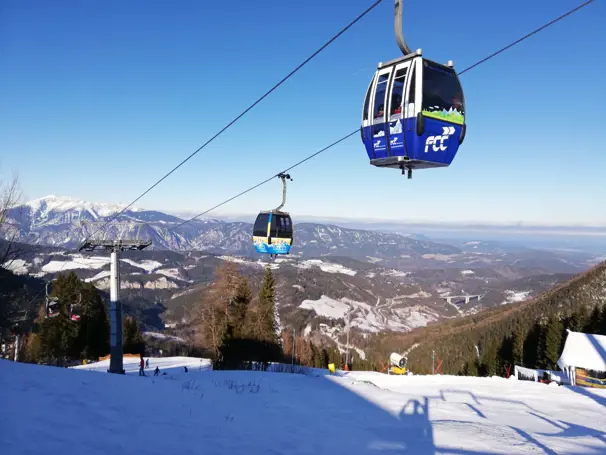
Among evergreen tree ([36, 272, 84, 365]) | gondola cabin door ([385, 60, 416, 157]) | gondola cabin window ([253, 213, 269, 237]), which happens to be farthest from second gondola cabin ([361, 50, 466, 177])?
evergreen tree ([36, 272, 84, 365])

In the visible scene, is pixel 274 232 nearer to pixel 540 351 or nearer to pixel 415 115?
pixel 415 115

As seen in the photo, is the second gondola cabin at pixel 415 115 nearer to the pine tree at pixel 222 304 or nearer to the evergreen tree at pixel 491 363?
the pine tree at pixel 222 304

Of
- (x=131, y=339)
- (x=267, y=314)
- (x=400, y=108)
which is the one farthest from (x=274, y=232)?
(x=131, y=339)

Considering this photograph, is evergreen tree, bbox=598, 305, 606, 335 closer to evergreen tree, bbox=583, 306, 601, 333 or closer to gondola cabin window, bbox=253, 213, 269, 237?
evergreen tree, bbox=583, 306, 601, 333

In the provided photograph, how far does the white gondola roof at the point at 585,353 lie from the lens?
111ft

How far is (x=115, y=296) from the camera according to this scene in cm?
1891

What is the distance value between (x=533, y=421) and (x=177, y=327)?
17866cm

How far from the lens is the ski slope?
594 centimetres

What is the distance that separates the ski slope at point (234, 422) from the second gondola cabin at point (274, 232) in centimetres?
667

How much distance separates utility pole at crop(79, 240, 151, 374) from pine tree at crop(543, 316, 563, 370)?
53646 mm

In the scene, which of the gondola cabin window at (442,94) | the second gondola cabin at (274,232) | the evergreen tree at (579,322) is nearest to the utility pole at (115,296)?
the second gondola cabin at (274,232)

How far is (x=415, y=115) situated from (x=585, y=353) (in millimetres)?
36234

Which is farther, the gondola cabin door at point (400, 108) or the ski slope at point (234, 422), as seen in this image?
the gondola cabin door at point (400, 108)

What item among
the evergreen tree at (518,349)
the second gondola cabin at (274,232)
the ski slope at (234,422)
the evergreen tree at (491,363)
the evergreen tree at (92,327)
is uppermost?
the second gondola cabin at (274,232)
